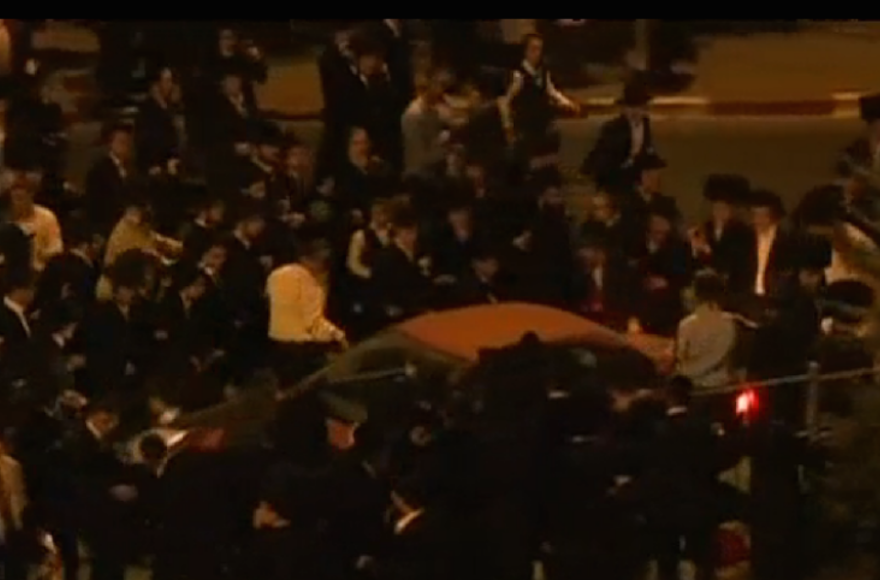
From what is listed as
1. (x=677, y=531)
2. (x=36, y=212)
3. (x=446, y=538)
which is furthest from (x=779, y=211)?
(x=36, y=212)

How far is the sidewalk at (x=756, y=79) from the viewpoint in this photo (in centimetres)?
203

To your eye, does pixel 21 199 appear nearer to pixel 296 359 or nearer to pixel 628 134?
pixel 296 359

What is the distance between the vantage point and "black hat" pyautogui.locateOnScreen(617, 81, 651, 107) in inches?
79.9

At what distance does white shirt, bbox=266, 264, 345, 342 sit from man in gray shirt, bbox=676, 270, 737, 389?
0.45m

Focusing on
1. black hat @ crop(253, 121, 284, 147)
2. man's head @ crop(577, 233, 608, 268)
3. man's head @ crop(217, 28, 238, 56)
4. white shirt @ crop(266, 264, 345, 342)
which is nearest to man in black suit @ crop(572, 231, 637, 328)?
man's head @ crop(577, 233, 608, 268)

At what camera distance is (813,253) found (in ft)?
6.74

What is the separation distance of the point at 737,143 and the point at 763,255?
0.51 ft

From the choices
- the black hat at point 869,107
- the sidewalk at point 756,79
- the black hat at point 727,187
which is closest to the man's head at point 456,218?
the sidewalk at point 756,79

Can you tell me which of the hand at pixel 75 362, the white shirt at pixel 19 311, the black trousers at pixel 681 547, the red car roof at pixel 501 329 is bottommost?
the black trousers at pixel 681 547

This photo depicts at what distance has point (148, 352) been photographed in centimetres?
204

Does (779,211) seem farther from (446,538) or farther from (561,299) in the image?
(446,538)

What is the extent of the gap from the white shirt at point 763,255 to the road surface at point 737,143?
7 cm

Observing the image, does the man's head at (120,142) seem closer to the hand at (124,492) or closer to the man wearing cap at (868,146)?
the hand at (124,492)

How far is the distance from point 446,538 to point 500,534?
0.07m
